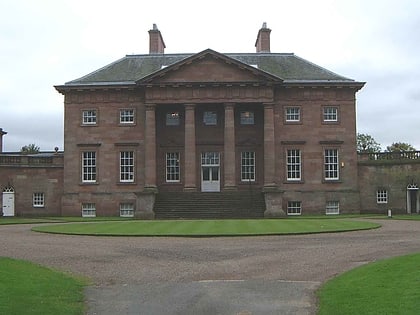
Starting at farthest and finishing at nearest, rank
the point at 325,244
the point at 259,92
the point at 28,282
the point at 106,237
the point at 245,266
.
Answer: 1. the point at 259,92
2. the point at 106,237
3. the point at 325,244
4. the point at 245,266
5. the point at 28,282

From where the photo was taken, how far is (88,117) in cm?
4903

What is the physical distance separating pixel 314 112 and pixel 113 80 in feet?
53.3

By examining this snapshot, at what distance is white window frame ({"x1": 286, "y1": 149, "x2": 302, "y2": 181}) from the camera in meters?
48.4

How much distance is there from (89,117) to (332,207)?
20444 mm

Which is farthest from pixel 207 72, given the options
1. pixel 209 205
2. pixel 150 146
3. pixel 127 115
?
pixel 209 205

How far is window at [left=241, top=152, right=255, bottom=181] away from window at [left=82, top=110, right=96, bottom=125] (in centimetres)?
1222

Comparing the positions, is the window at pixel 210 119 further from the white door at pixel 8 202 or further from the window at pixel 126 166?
the white door at pixel 8 202

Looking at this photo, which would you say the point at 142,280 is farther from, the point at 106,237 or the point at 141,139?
the point at 141,139

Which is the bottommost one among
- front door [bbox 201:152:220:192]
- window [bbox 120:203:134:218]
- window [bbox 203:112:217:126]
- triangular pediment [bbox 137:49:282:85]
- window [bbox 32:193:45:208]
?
window [bbox 120:203:134:218]

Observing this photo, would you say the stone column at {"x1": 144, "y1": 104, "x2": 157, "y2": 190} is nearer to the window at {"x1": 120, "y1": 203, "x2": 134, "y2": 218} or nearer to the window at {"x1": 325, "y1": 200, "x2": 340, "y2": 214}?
the window at {"x1": 120, "y1": 203, "x2": 134, "y2": 218}

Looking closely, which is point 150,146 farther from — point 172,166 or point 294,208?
point 294,208

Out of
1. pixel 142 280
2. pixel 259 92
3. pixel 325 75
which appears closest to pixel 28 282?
pixel 142 280

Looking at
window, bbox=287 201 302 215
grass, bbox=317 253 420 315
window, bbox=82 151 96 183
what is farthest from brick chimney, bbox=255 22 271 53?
grass, bbox=317 253 420 315

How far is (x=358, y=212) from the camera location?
47625 mm
